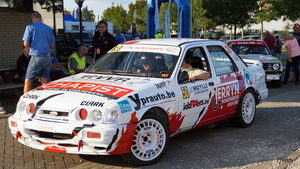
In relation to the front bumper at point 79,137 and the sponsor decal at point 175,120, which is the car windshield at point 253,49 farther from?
the front bumper at point 79,137

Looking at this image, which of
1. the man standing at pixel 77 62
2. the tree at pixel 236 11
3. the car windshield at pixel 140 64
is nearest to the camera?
the car windshield at pixel 140 64

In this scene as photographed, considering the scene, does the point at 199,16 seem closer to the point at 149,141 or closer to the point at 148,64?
the point at 148,64

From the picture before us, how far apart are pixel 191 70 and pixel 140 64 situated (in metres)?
0.84

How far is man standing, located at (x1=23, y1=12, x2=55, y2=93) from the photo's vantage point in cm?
719

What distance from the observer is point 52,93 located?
196 inches

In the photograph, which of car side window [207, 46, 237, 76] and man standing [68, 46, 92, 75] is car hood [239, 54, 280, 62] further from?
car side window [207, 46, 237, 76]

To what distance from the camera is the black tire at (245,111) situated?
6.78 meters

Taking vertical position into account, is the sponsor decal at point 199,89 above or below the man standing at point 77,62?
below

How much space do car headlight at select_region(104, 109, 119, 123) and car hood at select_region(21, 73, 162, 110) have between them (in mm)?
102

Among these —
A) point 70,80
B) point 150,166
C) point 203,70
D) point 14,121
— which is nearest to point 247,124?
point 203,70

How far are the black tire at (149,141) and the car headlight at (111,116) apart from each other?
0.36 meters

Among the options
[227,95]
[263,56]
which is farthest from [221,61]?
[263,56]

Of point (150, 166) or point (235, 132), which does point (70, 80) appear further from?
point (235, 132)

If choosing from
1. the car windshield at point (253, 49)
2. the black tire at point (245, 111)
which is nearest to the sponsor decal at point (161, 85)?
the black tire at point (245, 111)
